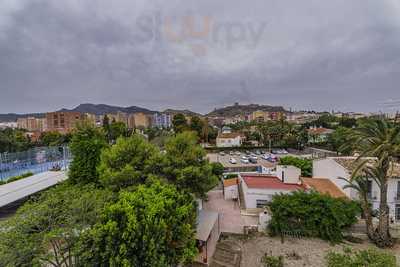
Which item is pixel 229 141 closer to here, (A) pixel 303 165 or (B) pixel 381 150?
(A) pixel 303 165

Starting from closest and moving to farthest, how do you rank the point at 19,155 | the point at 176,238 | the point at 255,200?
the point at 176,238, the point at 255,200, the point at 19,155

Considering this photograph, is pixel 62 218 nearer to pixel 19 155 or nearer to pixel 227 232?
pixel 227 232

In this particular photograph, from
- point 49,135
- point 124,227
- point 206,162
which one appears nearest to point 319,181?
point 206,162

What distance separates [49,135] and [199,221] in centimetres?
5640

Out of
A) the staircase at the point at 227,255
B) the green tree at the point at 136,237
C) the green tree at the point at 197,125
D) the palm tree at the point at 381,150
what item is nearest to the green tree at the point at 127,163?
the green tree at the point at 136,237

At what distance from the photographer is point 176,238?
827cm

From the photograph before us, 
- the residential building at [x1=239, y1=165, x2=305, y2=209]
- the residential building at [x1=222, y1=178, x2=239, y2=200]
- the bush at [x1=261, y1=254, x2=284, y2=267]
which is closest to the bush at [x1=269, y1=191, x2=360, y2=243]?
the residential building at [x1=239, y1=165, x2=305, y2=209]

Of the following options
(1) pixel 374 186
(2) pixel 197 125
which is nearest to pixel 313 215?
(1) pixel 374 186

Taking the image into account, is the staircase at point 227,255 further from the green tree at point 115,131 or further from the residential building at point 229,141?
the residential building at point 229,141

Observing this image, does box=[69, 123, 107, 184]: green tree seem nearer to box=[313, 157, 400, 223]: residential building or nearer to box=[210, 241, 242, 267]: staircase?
box=[210, 241, 242, 267]: staircase

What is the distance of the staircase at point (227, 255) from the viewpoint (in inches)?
453

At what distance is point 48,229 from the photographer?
23.9 ft

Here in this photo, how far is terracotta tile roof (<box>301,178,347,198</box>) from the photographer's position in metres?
17.2

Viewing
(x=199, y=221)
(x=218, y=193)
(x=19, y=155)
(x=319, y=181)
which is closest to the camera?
(x=199, y=221)
